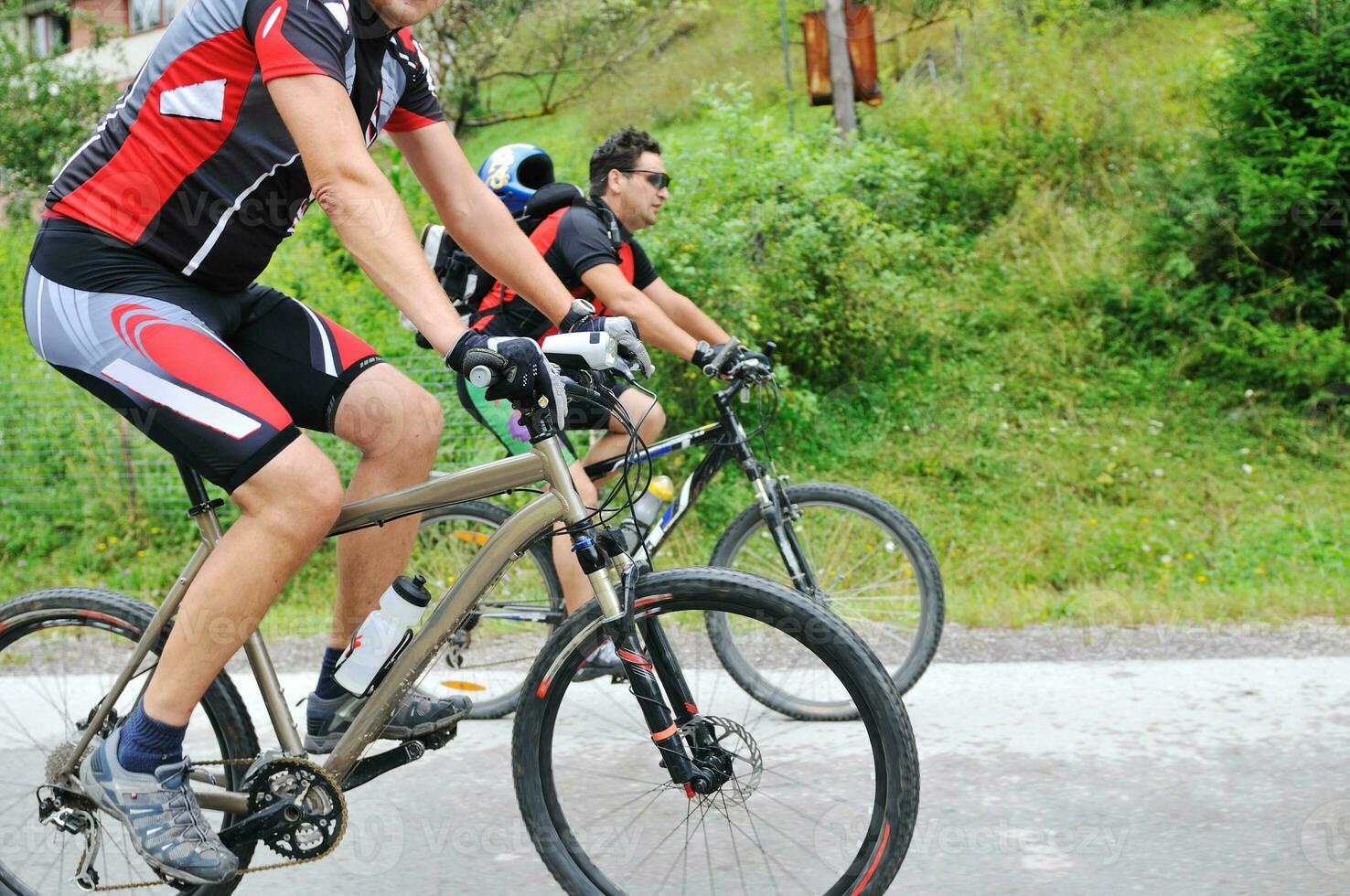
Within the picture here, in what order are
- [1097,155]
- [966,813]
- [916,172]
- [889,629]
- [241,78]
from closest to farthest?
[241,78] → [966,813] → [889,629] → [916,172] → [1097,155]

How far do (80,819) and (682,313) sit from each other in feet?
9.57

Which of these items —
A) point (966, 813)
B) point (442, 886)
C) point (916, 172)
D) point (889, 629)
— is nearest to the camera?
point (442, 886)

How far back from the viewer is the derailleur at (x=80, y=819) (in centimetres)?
271

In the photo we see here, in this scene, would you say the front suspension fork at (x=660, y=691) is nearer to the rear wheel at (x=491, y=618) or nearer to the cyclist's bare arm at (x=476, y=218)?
the cyclist's bare arm at (x=476, y=218)

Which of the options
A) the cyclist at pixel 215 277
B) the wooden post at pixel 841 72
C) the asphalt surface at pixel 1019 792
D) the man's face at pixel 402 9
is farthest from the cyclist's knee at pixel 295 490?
the wooden post at pixel 841 72

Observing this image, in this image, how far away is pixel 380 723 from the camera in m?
2.69

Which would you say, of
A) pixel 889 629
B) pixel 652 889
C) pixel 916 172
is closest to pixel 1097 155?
pixel 916 172

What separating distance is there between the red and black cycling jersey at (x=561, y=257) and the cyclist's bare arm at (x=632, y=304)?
50 mm

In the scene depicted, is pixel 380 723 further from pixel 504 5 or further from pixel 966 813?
pixel 504 5

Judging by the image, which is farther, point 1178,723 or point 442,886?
point 1178,723

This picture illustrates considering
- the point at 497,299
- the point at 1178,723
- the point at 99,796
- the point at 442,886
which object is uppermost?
the point at 497,299

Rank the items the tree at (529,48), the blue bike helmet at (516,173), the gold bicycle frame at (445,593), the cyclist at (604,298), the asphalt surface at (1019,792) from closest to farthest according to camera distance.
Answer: the gold bicycle frame at (445,593), the asphalt surface at (1019,792), the cyclist at (604,298), the blue bike helmet at (516,173), the tree at (529,48)

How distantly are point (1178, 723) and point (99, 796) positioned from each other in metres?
3.14

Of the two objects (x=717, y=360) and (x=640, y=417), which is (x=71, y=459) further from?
(x=717, y=360)
